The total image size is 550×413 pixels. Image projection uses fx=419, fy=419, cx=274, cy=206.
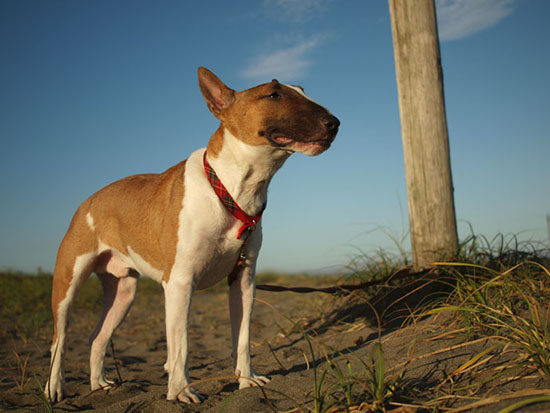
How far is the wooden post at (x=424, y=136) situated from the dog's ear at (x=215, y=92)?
2.52m

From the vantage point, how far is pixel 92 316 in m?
7.45

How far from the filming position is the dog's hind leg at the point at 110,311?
3.83 metres

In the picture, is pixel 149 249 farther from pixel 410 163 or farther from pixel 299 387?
pixel 410 163

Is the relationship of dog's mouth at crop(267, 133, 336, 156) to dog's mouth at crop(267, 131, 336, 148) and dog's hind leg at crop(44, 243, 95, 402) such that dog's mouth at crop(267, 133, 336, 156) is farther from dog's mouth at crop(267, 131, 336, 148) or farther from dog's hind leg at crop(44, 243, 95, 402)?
dog's hind leg at crop(44, 243, 95, 402)

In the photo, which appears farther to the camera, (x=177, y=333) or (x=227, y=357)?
(x=227, y=357)

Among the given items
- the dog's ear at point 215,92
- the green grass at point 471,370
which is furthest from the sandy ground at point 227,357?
the dog's ear at point 215,92

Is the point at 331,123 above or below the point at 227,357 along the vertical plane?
above

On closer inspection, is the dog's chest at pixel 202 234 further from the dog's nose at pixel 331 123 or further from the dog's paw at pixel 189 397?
the dog's nose at pixel 331 123

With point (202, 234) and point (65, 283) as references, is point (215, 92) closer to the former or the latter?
point (202, 234)

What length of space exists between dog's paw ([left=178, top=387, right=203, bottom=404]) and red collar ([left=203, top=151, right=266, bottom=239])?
111cm

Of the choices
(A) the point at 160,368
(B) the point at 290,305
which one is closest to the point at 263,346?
(A) the point at 160,368

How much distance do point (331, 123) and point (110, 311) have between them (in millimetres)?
2842

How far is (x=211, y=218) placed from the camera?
9.91 feet

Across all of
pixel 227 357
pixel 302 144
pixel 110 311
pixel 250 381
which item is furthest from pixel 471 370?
pixel 110 311
